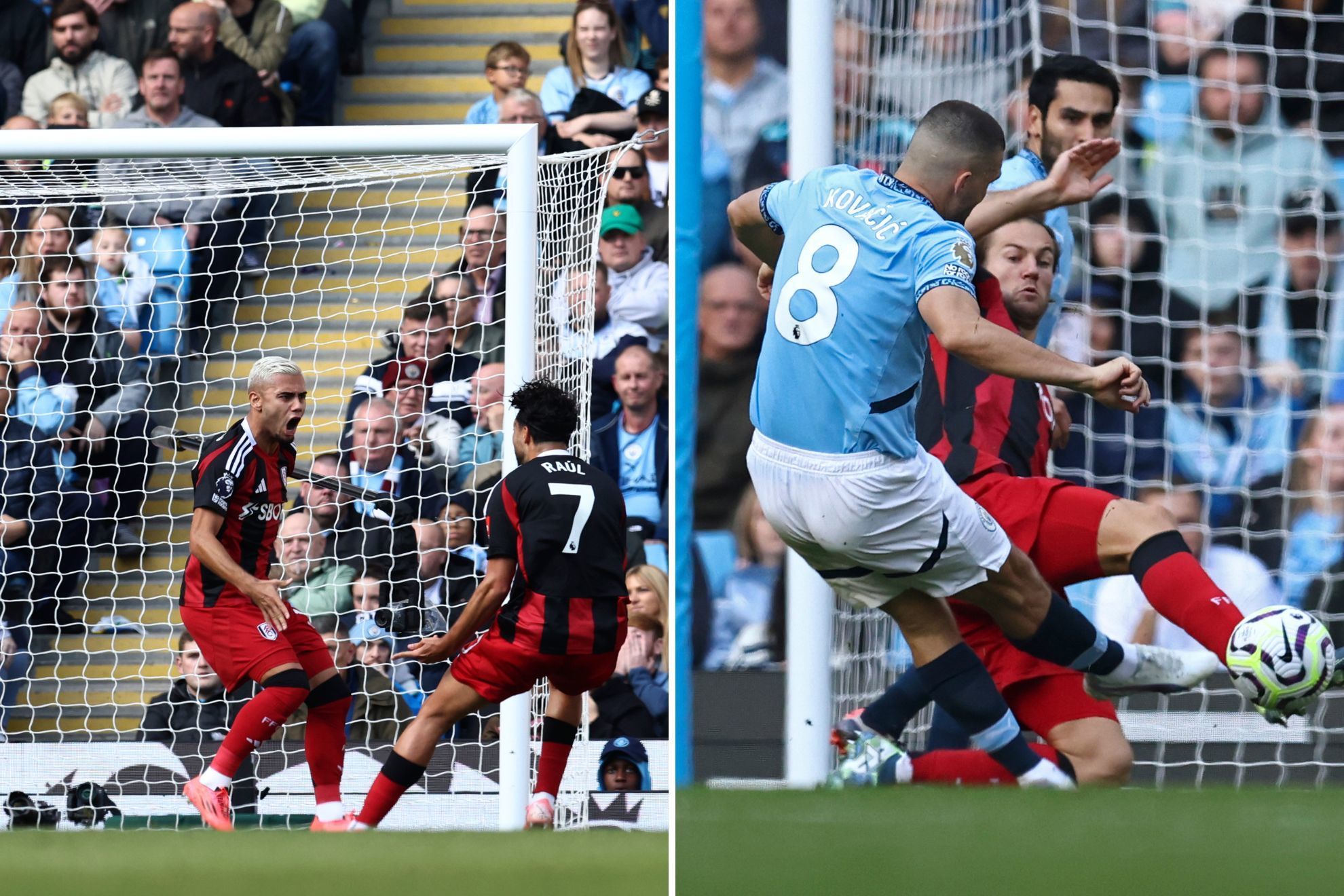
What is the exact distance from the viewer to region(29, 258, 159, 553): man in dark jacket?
6.29 m

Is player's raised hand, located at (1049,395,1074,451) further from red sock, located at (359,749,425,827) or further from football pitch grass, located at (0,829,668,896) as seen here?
red sock, located at (359,749,425,827)

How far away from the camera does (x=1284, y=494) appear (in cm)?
507

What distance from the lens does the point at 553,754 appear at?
16.8 ft

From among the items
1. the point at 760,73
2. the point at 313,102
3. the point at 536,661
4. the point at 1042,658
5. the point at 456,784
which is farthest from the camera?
the point at 313,102

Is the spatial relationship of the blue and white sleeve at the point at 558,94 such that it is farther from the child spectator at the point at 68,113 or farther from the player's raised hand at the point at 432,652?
the player's raised hand at the point at 432,652

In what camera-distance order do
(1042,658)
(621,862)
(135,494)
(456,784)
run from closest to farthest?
(621,862), (1042,658), (456,784), (135,494)

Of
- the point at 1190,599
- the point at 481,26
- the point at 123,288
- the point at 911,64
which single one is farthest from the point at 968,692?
the point at 481,26

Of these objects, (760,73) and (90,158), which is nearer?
(760,73)

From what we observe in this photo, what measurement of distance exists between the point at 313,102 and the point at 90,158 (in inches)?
121

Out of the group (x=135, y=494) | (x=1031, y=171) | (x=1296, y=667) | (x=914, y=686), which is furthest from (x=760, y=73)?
(x=135, y=494)

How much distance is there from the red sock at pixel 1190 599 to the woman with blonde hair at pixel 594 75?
4.18 m

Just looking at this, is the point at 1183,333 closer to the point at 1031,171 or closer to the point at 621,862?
the point at 1031,171

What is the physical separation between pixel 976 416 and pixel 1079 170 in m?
0.75

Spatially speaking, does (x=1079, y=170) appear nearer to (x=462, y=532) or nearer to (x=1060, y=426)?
(x=1060, y=426)
